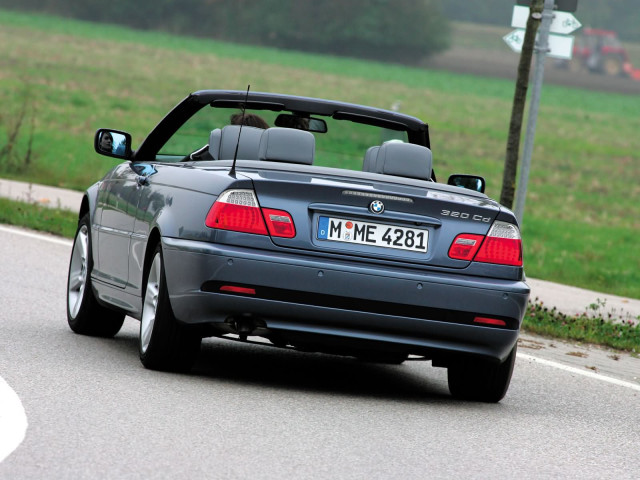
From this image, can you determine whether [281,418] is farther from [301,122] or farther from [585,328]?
[585,328]

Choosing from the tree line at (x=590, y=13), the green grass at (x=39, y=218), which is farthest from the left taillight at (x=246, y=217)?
the tree line at (x=590, y=13)

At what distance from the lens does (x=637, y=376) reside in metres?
9.47

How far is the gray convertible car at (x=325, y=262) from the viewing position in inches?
267

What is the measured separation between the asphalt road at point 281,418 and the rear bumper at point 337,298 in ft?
1.20

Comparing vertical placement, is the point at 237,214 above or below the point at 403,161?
below

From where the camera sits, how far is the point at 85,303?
8695mm

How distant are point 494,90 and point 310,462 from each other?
80262 mm

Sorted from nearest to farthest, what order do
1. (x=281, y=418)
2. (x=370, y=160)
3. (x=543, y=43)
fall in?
(x=281, y=418)
(x=370, y=160)
(x=543, y=43)

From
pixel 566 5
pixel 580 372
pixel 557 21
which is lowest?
pixel 580 372

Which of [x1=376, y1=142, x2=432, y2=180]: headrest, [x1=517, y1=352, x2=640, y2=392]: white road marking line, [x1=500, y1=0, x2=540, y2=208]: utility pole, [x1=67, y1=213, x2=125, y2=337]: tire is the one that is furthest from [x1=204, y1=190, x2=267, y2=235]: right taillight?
[x1=500, y1=0, x2=540, y2=208]: utility pole

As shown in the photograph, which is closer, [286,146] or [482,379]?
[286,146]

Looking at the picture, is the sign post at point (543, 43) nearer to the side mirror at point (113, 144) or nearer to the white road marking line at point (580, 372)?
the white road marking line at point (580, 372)

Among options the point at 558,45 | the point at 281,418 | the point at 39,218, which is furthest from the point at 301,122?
the point at 39,218

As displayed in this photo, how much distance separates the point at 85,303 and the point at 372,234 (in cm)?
250
